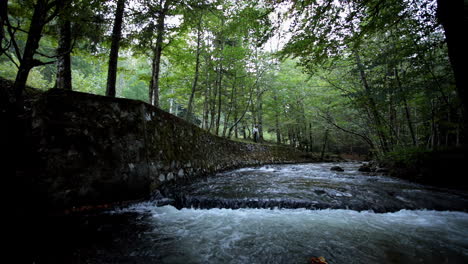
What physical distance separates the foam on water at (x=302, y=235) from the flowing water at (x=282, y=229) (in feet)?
0.03

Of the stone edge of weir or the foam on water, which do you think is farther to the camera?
the stone edge of weir

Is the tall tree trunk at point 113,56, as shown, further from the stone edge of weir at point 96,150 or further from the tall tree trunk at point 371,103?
the tall tree trunk at point 371,103

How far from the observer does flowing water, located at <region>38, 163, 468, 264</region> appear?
6.05 ft

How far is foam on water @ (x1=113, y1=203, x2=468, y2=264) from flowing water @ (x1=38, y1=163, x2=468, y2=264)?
0.03ft

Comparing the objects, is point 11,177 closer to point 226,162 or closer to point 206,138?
point 206,138

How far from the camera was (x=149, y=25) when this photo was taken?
7094 mm

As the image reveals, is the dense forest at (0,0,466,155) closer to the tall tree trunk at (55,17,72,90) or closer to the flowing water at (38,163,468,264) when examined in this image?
the tall tree trunk at (55,17,72,90)

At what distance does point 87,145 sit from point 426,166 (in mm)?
8673

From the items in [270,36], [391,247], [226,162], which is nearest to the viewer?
[391,247]

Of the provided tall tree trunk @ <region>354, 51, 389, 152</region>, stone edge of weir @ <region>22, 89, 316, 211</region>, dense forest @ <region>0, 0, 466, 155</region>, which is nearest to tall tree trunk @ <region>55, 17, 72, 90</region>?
dense forest @ <region>0, 0, 466, 155</region>

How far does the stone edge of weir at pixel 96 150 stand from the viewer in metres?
2.61

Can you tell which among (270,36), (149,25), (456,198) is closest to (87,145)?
(270,36)

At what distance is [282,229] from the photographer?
8.14ft

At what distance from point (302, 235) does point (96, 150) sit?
137 inches
